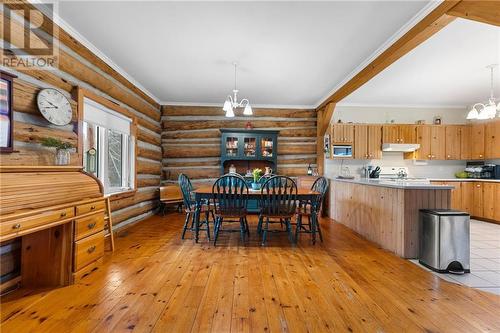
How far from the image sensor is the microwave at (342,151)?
18.8ft

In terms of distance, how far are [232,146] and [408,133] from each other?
422 centimetres

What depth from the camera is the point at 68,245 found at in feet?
7.17

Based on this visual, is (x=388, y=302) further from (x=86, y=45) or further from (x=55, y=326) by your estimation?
(x=86, y=45)

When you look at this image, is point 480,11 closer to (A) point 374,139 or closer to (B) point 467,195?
(A) point 374,139

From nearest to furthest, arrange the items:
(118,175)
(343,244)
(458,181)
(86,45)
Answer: (86,45) < (343,244) < (118,175) < (458,181)

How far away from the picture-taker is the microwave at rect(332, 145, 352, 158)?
5.74 m

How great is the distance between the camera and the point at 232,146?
5828 mm

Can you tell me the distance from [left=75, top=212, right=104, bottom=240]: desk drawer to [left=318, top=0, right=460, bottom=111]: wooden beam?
3.85m

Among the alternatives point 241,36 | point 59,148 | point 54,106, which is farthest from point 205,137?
point 59,148

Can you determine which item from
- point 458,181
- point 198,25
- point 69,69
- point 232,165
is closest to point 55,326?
point 69,69

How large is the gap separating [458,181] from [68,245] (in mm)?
7122

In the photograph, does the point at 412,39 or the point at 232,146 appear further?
the point at 232,146

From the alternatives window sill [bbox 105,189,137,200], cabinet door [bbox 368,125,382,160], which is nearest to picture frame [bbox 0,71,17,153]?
window sill [bbox 105,189,137,200]

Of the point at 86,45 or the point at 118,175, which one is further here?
the point at 118,175
